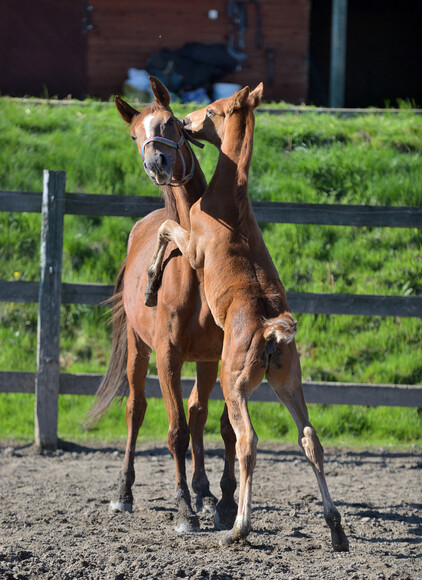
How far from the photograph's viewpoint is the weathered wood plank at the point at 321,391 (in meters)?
6.39

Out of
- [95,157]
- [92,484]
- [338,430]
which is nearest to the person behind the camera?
[92,484]

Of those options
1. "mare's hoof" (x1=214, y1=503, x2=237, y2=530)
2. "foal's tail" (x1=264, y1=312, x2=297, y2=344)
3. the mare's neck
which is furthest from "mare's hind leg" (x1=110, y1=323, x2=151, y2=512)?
"foal's tail" (x1=264, y1=312, x2=297, y2=344)

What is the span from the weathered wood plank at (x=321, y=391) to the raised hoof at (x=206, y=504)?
4.83 feet

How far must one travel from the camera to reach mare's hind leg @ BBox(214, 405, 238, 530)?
4.56m

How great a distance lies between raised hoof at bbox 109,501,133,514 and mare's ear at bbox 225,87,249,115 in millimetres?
2506

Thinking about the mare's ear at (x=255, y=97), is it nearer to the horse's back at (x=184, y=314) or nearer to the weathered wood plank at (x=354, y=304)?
the horse's back at (x=184, y=314)

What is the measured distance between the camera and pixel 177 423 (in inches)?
180

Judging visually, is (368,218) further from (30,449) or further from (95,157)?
(95,157)

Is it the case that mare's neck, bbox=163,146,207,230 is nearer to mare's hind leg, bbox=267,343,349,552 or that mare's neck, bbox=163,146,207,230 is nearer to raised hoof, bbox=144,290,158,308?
raised hoof, bbox=144,290,158,308

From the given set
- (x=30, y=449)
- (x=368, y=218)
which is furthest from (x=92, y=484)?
(x=368, y=218)

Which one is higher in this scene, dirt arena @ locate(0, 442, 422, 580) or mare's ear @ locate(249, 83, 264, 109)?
mare's ear @ locate(249, 83, 264, 109)

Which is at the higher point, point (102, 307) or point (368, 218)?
point (368, 218)

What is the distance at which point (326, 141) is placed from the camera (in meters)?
10.2

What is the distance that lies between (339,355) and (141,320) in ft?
10.2
